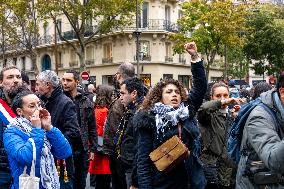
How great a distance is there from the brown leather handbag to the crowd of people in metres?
0.02

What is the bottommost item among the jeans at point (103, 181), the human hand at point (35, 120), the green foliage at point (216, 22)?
the jeans at point (103, 181)

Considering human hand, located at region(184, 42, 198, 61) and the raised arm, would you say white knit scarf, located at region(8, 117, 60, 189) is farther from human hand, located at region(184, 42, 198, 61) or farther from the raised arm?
human hand, located at region(184, 42, 198, 61)

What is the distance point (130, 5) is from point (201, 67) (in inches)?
1056

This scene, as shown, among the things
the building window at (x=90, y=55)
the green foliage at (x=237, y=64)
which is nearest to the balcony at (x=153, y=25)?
the building window at (x=90, y=55)

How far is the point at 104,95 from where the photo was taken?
1007 centimetres

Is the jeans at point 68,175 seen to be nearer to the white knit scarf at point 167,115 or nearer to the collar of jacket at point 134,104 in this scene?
the collar of jacket at point 134,104

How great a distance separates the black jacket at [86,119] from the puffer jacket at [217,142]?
2.19 metres

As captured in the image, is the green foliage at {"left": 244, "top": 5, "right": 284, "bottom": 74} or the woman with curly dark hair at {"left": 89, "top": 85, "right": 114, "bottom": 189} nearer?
the woman with curly dark hair at {"left": 89, "top": 85, "right": 114, "bottom": 189}

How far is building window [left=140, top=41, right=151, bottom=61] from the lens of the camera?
4472cm

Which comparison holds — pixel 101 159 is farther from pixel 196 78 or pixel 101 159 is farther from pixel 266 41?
pixel 266 41

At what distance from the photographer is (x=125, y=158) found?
6.69 m

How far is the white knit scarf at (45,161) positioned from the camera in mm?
4828

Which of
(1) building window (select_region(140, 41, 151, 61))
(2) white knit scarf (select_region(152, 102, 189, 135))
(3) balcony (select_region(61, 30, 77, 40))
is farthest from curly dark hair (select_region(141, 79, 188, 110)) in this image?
(3) balcony (select_region(61, 30, 77, 40))

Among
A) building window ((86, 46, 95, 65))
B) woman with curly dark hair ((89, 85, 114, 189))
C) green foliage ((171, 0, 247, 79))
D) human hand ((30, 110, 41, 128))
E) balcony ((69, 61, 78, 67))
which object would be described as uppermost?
green foliage ((171, 0, 247, 79))
